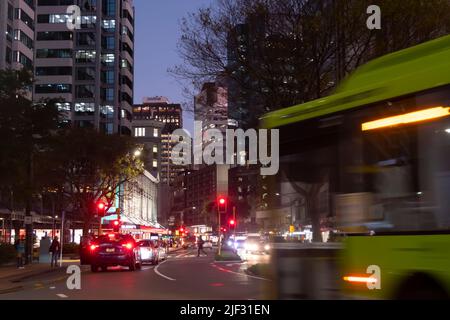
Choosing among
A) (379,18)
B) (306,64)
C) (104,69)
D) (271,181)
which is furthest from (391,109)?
(104,69)

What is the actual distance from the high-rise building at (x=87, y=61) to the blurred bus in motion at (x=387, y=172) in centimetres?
10292

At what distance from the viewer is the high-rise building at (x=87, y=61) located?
11256cm

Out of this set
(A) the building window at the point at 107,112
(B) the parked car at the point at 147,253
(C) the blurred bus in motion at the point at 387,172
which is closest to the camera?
(C) the blurred bus in motion at the point at 387,172

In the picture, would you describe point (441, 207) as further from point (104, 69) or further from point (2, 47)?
point (104, 69)

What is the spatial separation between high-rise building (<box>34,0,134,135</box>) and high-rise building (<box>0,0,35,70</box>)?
22990 mm

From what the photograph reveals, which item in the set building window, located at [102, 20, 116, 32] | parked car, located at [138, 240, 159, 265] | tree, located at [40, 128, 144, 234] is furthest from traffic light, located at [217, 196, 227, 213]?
building window, located at [102, 20, 116, 32]

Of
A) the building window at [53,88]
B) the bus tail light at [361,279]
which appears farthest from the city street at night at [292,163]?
the building window at [53,88]

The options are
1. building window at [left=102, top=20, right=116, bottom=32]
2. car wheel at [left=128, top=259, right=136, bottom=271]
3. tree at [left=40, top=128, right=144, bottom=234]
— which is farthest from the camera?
building window at [left=102, top=20, right=116, bottom=32]

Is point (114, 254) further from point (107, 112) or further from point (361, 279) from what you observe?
point (107, 112)

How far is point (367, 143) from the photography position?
891 cm

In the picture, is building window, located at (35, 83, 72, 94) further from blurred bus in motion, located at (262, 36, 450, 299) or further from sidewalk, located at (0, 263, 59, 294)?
blurred bus in motion, located at (262, 36, 450, 299)

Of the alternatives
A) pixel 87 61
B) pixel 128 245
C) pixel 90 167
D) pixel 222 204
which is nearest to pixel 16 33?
pixel 87 61

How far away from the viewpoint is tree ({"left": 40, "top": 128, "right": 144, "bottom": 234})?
53.8 metres

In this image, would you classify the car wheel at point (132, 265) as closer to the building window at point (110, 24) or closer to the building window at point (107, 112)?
the building window at point (107, 112)
